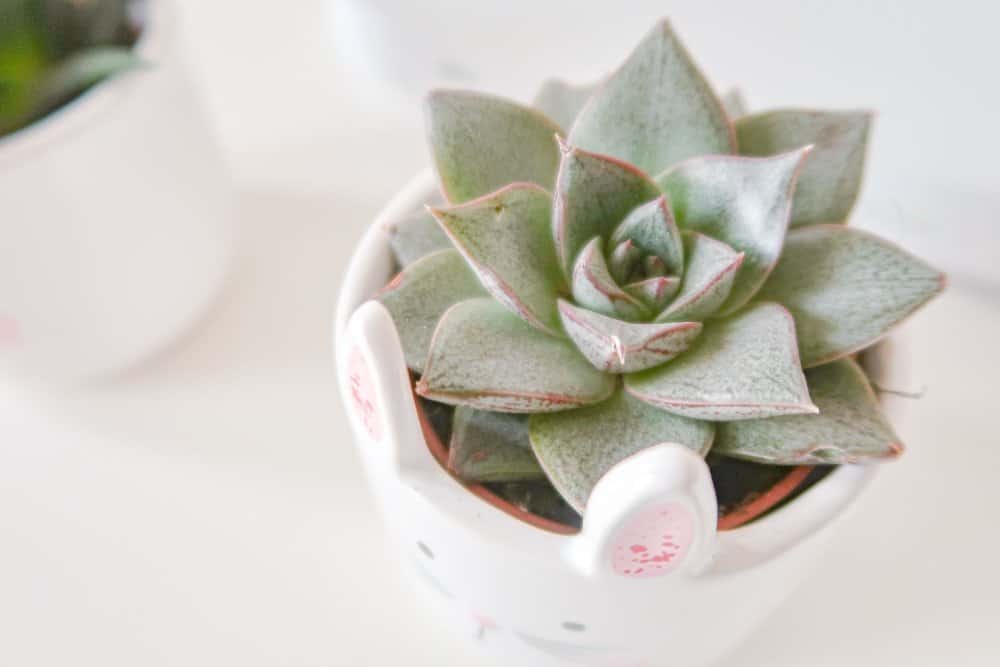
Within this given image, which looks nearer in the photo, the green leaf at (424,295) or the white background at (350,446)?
the green leaf at (424,295)

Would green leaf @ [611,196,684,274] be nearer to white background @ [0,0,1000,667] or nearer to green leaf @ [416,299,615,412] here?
green leaf @ [416,299,615,412]

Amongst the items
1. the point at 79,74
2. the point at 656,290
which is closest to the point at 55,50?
the point at 79,74

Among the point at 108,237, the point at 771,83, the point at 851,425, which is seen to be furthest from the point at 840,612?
the point at 108,237

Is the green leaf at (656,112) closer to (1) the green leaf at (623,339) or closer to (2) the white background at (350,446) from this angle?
(1) the green leaf at (623,339)

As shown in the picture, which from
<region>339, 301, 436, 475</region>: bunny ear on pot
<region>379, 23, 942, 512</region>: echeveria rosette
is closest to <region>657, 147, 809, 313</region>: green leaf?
<region>379, 23, 942, 512</region>: echeveria rosette

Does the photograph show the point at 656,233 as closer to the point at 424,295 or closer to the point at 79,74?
the point at 424,295

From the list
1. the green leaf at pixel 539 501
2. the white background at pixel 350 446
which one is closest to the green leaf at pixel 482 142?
the green leaf at pixel 539 501
